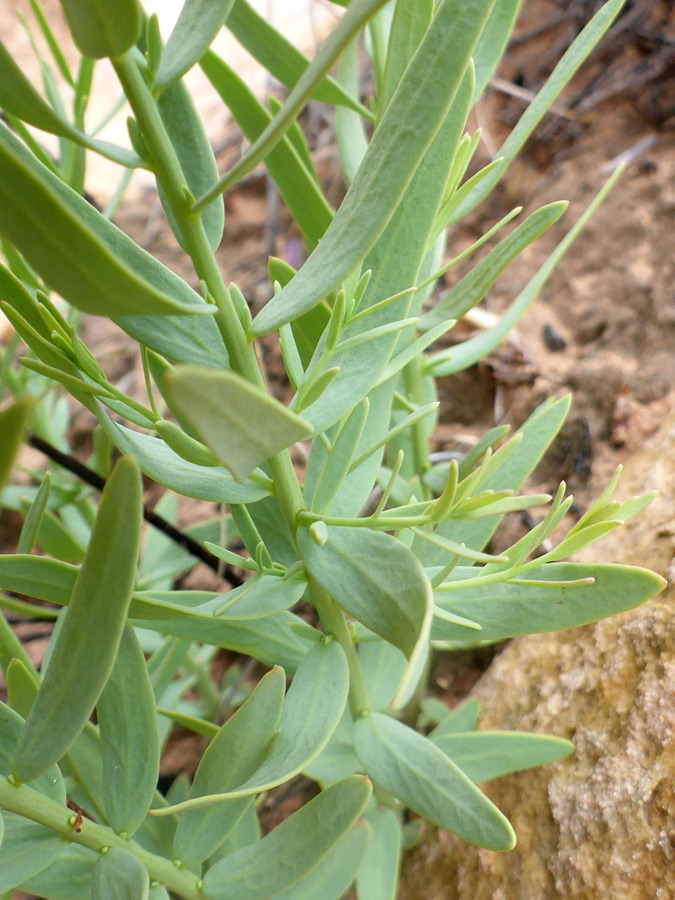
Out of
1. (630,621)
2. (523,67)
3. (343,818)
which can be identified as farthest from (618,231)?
(343,818)

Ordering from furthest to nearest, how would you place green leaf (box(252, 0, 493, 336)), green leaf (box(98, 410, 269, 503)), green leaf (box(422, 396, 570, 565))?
green leaf (box(422, 396, 570, 565)) → green leaf (box(98, 410, 269, 503)) → green leaf (box(252, 0, 493, 336))

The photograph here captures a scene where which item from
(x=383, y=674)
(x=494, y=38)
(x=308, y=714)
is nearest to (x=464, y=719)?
(x=383, y=674)

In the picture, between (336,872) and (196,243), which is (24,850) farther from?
(196,243)

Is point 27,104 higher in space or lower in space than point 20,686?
higher

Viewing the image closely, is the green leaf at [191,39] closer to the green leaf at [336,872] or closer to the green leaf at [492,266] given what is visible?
the green leaf at [492,266]

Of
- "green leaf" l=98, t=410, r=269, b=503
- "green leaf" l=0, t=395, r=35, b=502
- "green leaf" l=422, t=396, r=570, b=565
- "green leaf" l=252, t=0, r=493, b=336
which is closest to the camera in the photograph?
"green leaf" l=0, t=395, r=35, b=502

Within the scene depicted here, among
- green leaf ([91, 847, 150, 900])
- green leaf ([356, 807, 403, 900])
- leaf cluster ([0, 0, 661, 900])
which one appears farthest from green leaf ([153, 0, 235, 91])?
green leaf ([356, 807, 403, 900])

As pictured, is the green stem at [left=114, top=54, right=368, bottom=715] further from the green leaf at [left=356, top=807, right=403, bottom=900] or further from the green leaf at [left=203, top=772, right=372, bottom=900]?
the green leaf at [left=356, top=807, right=403, bottom=900]
